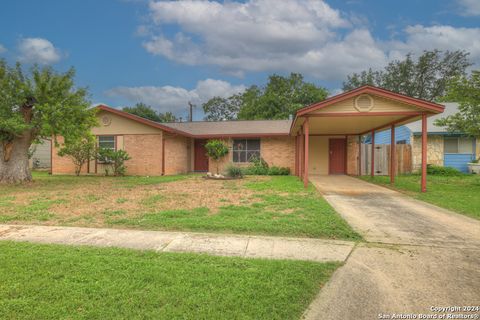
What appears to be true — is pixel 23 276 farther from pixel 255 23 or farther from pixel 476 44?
pixel 476 44

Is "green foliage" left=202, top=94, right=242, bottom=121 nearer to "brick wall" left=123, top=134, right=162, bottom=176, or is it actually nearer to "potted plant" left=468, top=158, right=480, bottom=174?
"brick wall" left=123, top=134, right=162, bottom=176

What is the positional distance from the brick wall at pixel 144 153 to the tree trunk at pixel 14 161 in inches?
198

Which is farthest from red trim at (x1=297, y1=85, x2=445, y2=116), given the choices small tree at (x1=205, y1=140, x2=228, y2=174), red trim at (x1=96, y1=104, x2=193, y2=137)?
red trim at (x1=96, y1=104, x2=193, y2=137)

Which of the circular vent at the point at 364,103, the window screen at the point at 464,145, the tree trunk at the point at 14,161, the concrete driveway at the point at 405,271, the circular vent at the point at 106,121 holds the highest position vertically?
the circular vent at the point at 106,121

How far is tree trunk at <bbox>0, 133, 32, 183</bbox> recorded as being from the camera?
10.7 metres

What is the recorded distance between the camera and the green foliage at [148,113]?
4694 centimetres

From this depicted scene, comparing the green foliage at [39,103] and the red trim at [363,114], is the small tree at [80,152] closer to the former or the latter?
the green foliage at [39,103]

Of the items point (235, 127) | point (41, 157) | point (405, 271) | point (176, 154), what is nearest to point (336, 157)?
point (235, 127)

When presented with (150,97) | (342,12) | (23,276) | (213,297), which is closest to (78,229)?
(23,276)

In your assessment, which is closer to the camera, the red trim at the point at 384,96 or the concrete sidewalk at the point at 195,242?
the concrete sidewalk at the point at 195,242

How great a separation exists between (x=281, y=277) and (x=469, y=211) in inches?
223

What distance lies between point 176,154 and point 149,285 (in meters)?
14.2

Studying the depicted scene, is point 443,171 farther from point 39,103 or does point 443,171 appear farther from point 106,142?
point 39,103

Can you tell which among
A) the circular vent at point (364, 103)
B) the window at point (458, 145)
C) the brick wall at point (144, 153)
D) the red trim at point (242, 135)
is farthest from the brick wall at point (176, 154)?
the window at point (458, 145)
